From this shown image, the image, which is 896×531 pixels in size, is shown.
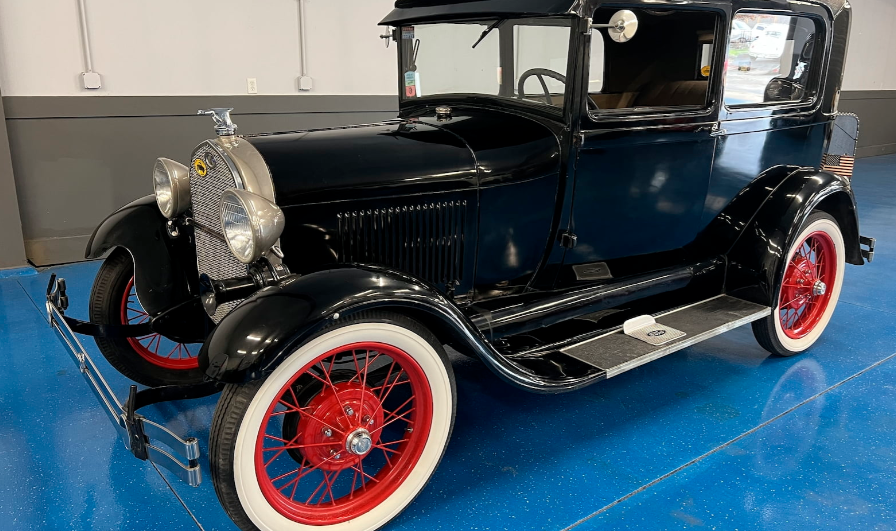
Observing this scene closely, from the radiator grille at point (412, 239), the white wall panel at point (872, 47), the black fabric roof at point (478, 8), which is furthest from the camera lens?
the white wall panel at point (872, 47)

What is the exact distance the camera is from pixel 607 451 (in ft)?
8.07

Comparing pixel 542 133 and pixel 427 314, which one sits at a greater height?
pixel 542 133

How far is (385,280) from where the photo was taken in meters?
1.88

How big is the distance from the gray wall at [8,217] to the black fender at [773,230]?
479 centimetres

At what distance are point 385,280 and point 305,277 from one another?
0.23 m

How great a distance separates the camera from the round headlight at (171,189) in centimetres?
251

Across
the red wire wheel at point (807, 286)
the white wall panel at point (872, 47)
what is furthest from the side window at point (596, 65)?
the white wall panel at point (872, 47)

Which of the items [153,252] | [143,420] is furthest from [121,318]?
[143,420]

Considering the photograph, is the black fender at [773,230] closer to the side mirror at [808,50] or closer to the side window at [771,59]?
the side window at [771,59]

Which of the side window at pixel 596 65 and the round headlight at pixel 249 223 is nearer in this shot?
the round headlight at pixel 249 223

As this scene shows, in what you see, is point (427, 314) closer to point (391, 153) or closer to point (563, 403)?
point (391, 153)

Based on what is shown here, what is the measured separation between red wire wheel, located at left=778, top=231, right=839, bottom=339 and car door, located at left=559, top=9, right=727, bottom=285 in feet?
2.07

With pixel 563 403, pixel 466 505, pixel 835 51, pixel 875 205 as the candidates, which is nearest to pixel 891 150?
pixel 875 205

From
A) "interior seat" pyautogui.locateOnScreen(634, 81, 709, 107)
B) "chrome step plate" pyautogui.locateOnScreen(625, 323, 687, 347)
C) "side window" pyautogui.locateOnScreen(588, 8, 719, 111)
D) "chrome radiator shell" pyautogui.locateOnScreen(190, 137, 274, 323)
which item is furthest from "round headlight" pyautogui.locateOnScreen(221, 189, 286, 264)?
"interior seat" pyautogui.locateOnScreen(634, 81, 709, 107)
